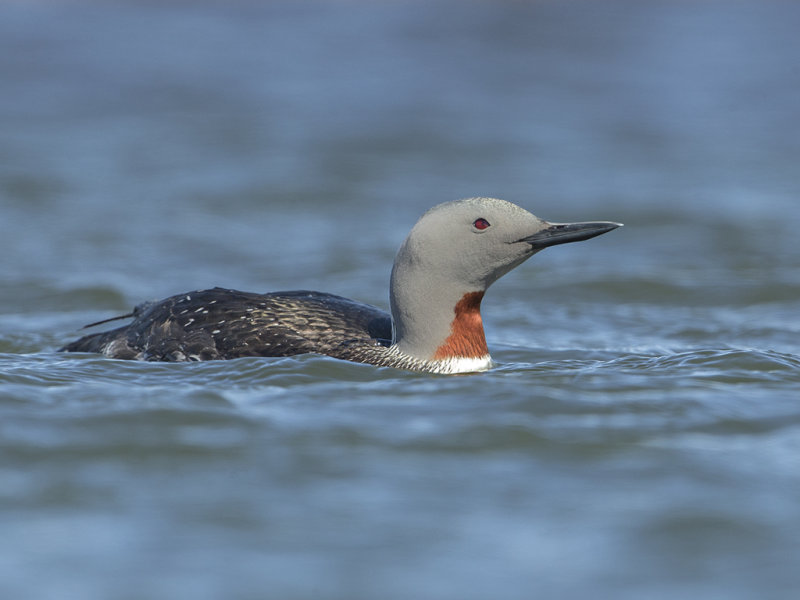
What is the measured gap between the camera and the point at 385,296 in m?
8.98

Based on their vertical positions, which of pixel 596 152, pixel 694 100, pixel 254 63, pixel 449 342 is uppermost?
pixel 254 63

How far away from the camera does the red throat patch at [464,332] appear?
5.99m

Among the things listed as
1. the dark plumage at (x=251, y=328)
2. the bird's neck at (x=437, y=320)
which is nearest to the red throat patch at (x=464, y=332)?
the bird's neck at (x=437, y=320)

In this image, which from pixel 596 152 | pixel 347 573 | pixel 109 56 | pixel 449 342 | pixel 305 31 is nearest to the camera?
pixel 347 573

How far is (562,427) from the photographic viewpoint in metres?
5.22

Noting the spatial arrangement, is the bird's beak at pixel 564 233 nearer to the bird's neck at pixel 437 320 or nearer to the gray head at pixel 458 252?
the gray head at pixel 458 252

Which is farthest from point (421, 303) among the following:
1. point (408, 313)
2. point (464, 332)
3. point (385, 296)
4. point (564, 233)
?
point (385, 296)

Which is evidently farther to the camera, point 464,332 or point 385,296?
point 385,296

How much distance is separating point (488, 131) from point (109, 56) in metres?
6.08

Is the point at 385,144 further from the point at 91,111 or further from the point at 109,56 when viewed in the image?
the point at 109,56

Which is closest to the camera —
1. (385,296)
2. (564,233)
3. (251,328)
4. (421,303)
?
(564,233)

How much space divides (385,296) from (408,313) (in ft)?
9.75

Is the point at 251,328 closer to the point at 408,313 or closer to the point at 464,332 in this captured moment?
the point at 408,313

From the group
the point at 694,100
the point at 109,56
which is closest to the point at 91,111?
the point at 109,56
